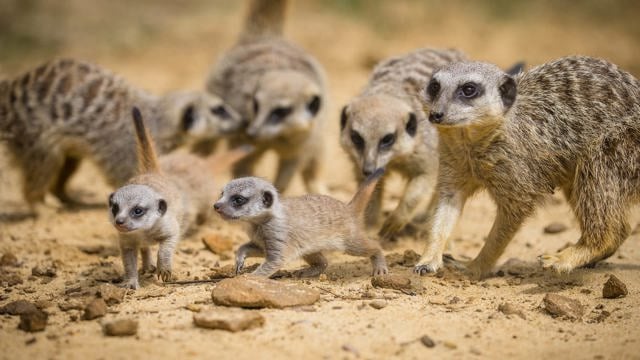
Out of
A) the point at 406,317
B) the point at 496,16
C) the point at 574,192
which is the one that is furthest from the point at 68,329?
the point at 496,16

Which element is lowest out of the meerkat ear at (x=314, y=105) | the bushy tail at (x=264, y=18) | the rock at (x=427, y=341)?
the rock at (x=427, y=341)

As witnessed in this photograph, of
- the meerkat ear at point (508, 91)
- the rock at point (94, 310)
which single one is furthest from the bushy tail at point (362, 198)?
the rock at point (94, 310)

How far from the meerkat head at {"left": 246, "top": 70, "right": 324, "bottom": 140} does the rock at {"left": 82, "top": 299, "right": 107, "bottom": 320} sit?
Answer: 273 centimetres

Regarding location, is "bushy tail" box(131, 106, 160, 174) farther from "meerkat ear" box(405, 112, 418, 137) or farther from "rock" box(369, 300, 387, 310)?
"rock" box(369, 300, 387, 310)

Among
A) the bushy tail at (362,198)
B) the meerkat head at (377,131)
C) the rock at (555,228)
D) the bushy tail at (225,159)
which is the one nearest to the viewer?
the bushy tail at (362,198)

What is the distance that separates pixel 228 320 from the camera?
360cm

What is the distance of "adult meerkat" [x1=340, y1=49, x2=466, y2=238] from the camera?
5.23 m

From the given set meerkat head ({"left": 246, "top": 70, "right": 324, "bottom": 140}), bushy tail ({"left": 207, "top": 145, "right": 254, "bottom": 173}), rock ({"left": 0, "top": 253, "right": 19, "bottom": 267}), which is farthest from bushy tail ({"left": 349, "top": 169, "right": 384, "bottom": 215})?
Result: rock ({"left": 0, "top": 253, "right": 19, "bottom": 267})

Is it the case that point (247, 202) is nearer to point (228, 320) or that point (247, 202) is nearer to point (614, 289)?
point (228, 320)

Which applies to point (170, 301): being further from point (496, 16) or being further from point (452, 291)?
point (496, 16)

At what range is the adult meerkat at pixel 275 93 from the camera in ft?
21.4

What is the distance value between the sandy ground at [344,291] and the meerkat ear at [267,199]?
0.46 meters

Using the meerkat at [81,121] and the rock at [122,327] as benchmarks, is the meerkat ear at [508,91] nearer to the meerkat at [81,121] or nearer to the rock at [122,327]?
the rock at [122,327]

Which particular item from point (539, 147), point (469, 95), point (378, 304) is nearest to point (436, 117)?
point (469, 95)
